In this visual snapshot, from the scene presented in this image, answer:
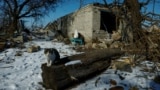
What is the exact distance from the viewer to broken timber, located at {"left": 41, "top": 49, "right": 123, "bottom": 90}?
5750 millimetres

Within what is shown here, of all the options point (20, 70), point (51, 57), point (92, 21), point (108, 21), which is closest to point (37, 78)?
point (51, 57)

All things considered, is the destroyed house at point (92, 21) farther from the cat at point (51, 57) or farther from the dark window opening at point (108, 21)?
the cat at point (51, 57)

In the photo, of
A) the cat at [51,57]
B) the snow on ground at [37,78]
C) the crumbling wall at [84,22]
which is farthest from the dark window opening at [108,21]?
the cat at [51,57]

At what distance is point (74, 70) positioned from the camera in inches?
241

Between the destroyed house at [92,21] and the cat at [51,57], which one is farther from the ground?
the destroyed house at [92,21]

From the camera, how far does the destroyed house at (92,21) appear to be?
41.8 feet

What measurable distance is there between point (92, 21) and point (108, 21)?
6.87 feet

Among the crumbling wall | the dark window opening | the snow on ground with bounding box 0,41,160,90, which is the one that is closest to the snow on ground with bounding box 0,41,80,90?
the snow on ground with bounding box 0,41,160,90

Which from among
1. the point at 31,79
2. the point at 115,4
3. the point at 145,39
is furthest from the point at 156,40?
the point at 31,79

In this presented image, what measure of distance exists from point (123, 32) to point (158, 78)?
18.7ft

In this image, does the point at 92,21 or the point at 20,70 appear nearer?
the point at 20,70

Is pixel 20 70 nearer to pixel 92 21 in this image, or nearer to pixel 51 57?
pixel 51 57

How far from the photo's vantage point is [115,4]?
336 inches

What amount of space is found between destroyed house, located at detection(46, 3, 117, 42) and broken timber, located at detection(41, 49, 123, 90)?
17.7 feet
